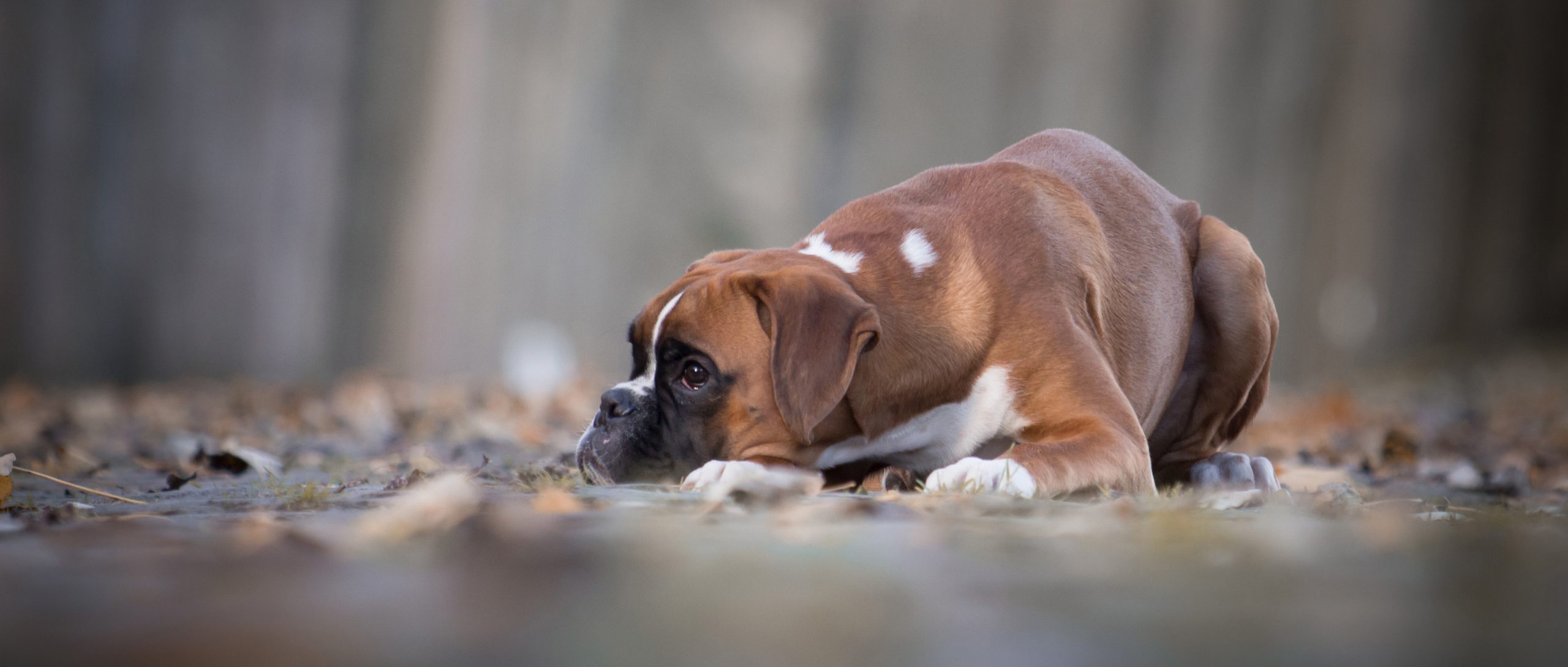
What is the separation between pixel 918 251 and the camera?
3.46 meters

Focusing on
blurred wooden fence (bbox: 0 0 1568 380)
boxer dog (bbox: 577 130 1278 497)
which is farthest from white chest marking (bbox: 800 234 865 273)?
blurred wooden fence (bbox: 0 0 1568 380)

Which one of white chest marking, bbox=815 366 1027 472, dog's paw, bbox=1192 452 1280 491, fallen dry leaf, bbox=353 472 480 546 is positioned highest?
fallen dry leaf, bbox=353 472 480 546

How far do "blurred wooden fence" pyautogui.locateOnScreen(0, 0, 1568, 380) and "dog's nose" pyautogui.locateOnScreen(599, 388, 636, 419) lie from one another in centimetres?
539

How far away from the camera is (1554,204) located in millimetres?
15844

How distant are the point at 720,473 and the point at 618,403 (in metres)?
0.43

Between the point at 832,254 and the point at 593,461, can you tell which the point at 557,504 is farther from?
the point at 832,254

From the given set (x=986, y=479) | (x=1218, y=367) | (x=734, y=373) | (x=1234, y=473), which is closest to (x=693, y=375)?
(x=734, y=373)

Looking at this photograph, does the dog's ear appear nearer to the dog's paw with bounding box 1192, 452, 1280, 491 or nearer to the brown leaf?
the dog's paw with bounding box 1192, 452, 1280, 491

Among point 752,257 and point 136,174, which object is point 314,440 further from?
point 136,174

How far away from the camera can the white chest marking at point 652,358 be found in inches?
128

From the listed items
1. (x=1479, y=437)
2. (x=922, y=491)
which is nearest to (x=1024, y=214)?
(x=922, y=491)

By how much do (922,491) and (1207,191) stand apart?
34.3 feet

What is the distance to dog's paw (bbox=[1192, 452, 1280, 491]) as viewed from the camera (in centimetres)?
387

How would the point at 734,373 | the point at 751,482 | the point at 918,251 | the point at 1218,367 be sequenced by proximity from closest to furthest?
the point at 751,482 → the point at 734,373 → the point at 918,251 → the point at 1218,367
